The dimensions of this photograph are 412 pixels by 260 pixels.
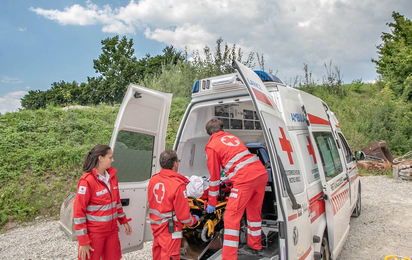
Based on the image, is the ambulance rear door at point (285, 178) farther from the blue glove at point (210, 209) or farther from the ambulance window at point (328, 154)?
the blue glove at point (210, 209)

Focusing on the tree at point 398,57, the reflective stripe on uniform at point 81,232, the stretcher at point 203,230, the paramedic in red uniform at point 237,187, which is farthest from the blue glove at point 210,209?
the tree at point 398,57

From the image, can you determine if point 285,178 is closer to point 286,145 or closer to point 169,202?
point 286,145

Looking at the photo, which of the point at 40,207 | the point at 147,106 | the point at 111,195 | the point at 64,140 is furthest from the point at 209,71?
the point at 111,195

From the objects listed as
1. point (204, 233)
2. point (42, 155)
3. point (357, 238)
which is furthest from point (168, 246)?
point (42, 155)

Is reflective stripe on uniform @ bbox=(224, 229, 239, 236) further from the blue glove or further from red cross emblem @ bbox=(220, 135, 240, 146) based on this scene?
red cross emblem @ bbox=(220, 135, 240, 146)

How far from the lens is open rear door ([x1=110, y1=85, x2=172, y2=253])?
3680mm

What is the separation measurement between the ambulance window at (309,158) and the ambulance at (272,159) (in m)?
0.01

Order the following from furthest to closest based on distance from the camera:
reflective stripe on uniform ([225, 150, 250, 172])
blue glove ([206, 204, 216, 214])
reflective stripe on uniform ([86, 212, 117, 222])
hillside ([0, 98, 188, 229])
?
hillside ([0, 98, 188, 229]) → blue glove ([206, 204, 216, 214]) → reflective stripe on uniform ([225, 150, 250, 172]) → reflective stripe on uniform ([86, 212, 117, 222])

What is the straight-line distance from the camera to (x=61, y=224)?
21.8ft

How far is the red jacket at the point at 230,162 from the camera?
3.13 meters

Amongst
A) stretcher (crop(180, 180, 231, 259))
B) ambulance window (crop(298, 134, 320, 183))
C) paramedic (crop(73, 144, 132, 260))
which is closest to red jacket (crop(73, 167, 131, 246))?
paramedic (crop(73, 144, 132, 260))

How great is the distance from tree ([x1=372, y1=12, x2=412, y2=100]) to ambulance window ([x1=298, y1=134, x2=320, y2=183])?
17.9 metres

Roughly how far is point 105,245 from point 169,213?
30.7 inches

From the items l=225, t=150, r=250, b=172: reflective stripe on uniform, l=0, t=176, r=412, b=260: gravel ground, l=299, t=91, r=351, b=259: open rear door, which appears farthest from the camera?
l=0, t=176, r=412, b=260: gravel ground
